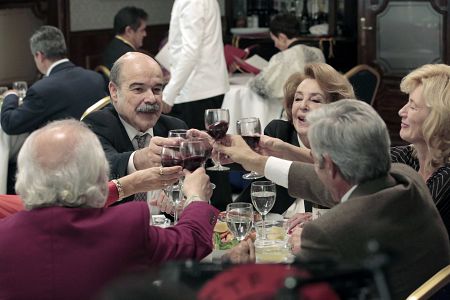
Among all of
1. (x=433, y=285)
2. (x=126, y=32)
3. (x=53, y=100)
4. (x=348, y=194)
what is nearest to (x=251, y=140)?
(x=348, y=194)

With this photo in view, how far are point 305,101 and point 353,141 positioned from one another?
1.55 metres

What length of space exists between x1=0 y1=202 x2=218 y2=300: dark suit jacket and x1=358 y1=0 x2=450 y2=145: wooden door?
19.7 ft

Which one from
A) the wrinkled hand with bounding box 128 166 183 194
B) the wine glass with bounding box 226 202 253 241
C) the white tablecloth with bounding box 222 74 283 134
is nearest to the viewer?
the wine glass with bounding box 226 202 253 241

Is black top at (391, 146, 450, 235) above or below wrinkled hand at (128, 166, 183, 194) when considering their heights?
below

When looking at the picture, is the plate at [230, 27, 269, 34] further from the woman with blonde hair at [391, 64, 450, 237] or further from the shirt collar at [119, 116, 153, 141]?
the woman with blonde hair at [391, 64, 450, 237]

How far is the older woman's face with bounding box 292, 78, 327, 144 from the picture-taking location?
379 centimetres

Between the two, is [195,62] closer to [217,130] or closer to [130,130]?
[130,130]

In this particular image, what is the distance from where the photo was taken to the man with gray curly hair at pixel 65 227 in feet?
7.11

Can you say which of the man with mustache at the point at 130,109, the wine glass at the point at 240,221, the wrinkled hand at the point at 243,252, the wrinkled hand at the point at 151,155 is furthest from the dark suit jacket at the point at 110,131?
the wrinkled hand at the point at 243,252

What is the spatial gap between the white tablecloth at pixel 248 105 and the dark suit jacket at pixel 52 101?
4.47ft

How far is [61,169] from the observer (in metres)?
2.18

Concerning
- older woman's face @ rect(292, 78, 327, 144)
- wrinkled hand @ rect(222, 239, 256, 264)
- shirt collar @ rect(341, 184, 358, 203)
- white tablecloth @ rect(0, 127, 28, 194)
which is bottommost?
white tablecloth @ rect(0, 127, 28, 194)

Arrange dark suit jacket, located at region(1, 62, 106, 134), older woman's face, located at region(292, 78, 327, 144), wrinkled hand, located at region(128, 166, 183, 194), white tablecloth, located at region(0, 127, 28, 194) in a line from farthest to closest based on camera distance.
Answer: white tablecloth, located at region(0, 127, 28, 194) → dark suit jacket, located at region(1, 62, 106, 134) → older woman's face, located at region(292, 78, 327, 144) → wrinkled hand, located at region(128, 166, 183, 194)

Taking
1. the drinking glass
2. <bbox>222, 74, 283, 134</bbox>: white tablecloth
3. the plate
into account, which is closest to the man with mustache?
the drinking glass
